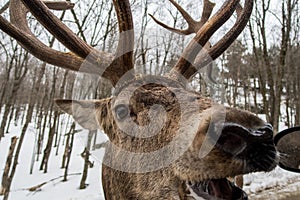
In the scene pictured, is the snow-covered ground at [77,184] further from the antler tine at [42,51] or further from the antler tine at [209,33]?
the antler tine at [209,33]

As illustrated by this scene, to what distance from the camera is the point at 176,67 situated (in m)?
3.20

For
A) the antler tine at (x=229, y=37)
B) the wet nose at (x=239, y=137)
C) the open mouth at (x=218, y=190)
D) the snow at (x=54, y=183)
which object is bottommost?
the snow at (x=54, y=183)

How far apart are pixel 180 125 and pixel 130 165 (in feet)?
2.05

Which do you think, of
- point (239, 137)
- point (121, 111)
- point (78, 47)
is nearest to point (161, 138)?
point (121, 111)

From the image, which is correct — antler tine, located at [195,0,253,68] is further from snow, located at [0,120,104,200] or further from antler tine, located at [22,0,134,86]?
snow, located at [0,120,104,200]

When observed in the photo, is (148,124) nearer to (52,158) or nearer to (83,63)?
(83,63)

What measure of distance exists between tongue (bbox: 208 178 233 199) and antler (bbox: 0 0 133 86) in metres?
1.39

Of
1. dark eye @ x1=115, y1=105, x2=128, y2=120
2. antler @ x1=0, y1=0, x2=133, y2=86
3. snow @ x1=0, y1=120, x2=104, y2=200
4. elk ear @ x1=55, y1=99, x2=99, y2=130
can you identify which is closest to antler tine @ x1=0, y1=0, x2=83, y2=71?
antler @ x1=0, y1=0, x2=133, y2=86

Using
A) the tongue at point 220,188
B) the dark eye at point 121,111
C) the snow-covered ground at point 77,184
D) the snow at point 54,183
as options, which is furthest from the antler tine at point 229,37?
the snow at point 54,183

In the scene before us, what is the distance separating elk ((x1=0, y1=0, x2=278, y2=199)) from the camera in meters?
1.60

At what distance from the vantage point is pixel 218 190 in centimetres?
177

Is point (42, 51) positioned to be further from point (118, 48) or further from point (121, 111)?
point (121, 111)

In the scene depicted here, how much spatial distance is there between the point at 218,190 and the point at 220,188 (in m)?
0.02

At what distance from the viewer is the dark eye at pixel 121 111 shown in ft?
8.24
